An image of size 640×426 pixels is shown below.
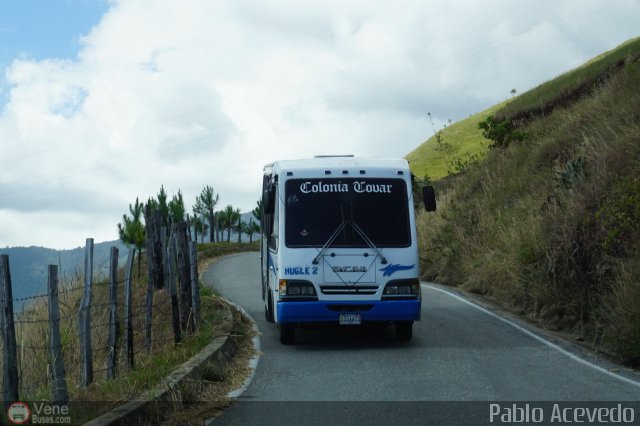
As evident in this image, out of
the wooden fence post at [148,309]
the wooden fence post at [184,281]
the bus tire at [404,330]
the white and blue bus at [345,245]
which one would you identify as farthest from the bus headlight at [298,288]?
the wooden fence post at [184,281]

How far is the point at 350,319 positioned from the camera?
11883 millimetres

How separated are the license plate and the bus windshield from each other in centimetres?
103

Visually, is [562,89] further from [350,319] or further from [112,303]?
[112,303]

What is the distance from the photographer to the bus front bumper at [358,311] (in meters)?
11.9

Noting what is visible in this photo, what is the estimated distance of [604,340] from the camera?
1169 centimetres

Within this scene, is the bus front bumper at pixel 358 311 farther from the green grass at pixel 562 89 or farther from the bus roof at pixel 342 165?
the green grass at pixel 562 89

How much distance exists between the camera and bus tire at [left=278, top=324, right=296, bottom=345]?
1229 cm

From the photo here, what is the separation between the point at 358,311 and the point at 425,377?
2715 millimetres

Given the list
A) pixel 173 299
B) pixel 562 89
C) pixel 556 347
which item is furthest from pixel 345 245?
pixel 562 89

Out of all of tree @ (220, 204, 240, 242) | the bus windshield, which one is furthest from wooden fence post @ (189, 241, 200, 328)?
tree @ (220, 204, 240, 242)

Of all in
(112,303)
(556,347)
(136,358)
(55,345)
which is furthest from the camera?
(136,358)

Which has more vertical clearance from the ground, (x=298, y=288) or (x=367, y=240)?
(x=367, y=240)

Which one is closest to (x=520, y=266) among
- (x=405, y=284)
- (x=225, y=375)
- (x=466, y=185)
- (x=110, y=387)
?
(x=405, y=284)

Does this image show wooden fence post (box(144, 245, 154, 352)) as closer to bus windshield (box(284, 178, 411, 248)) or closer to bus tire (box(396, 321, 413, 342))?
bus windshield (box(284, 178, 411, 248))
